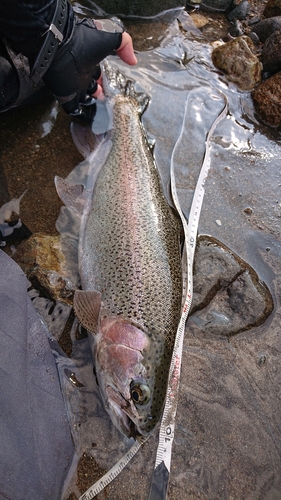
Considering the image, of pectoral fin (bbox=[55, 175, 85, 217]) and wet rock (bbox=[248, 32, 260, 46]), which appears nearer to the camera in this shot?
pectoral fin (bbox=[55, 175, 85, 217])

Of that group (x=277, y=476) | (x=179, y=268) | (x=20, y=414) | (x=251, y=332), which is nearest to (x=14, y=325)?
(x=20, y=414)

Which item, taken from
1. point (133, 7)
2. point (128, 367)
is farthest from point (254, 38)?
point (128, 367)

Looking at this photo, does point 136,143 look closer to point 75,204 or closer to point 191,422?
point 75,204

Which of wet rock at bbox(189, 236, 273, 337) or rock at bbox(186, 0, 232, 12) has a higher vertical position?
rock at bbox(186, 0, 232, 12)

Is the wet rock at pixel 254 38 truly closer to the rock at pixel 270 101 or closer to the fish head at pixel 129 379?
the rock at pixel 270 101

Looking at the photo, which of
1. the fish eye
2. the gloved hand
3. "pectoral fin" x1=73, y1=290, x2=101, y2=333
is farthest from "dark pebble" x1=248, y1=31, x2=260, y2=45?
the fish eye

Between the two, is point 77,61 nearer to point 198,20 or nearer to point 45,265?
point 45,265

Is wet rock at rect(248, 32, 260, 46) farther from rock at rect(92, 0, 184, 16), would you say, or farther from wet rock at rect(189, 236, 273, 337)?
wet rock at rect(189, 236, 273, 337)
